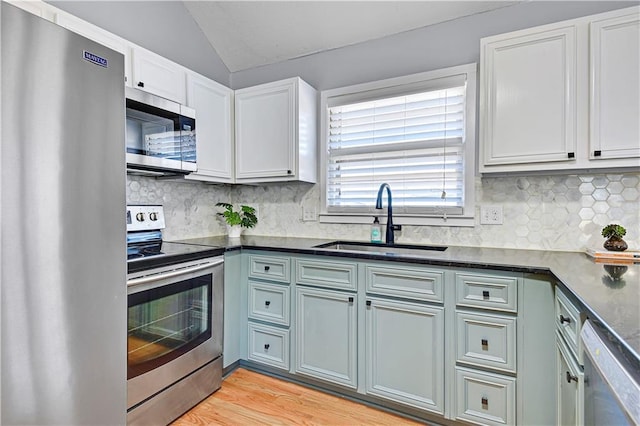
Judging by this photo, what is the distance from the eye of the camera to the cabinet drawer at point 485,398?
1653 mm

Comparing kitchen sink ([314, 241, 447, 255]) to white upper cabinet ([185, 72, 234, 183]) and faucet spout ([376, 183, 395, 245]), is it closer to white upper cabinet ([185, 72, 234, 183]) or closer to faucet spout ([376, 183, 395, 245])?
faucet spout ([376, 183, 395, 245])

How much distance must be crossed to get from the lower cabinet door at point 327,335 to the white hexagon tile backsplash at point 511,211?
0.70 meters

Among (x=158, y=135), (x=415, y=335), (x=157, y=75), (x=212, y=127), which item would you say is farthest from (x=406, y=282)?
(x=157, y=75)

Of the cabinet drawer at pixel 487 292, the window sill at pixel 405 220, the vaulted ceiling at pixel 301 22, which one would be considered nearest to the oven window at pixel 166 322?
the window sill at pixel 405 220

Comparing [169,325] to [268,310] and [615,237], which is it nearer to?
[268,310]

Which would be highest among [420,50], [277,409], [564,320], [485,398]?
[420,50]

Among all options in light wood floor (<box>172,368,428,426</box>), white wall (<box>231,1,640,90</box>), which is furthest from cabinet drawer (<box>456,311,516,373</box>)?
white wall (<box>231,1,640,90</box>)

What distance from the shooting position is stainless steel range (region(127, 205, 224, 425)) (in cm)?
166

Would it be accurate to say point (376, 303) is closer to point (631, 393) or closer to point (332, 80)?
point (631, 393)

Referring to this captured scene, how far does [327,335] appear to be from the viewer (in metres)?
2.13

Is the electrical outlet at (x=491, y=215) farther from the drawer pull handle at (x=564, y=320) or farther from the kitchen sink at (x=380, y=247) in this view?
the drawer pull handle at (x=564, y=320)

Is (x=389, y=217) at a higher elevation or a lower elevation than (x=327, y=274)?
higher

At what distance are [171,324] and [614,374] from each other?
73.7 inches

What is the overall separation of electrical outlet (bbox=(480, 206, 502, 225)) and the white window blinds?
0.47 feet
